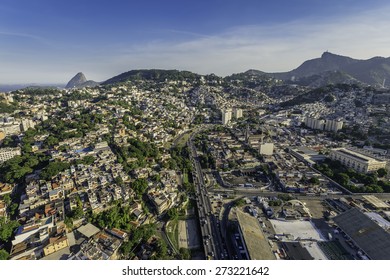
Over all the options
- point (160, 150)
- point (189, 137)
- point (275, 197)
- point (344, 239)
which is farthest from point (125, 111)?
point (344, 239)

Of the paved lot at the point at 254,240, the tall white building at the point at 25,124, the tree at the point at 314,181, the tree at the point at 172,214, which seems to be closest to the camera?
the paved lot at the point at 254,240

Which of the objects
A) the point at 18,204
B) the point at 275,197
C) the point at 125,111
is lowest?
the point at 275,197

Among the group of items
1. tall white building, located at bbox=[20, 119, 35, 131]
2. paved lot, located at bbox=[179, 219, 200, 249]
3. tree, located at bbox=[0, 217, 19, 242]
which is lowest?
paved lot, located at bbox=[179, 219, 200, 249]

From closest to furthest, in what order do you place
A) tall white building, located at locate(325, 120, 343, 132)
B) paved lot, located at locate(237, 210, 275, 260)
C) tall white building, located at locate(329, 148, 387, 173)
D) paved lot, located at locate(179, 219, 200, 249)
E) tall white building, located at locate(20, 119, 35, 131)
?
paved lot, located at locate(237, 210, 275, 260)
paved lot, located at locate(179, 219, 200, 249)
tall white building, located at locate(329, 148, 387, 173)
tall white building, located at locate(20, 119, 35, 131)
tall white building, located at locate(325, 120, 343, 132)

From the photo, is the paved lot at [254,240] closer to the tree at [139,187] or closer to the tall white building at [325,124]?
the tree at [139,187]

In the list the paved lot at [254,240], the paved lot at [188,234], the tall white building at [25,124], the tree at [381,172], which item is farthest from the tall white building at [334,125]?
the tall white building at [25,124]

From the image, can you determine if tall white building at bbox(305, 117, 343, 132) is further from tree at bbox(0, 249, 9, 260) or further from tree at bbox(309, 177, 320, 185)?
tree at bbox(0, 249, 9, 260)

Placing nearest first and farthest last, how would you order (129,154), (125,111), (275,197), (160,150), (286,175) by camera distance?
(275,197) < (286,175) < (129,154) < (160,150) < (125,111)

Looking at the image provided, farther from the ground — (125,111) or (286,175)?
(125,111)

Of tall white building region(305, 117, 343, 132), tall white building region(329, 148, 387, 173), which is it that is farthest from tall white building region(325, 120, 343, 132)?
tall white building region(329, 148, 387, 173)

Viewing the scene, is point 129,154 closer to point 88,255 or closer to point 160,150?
point 160,150

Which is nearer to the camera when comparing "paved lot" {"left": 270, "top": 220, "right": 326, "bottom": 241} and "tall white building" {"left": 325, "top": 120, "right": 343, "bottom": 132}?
"paved lot" {"left": 270, "top": 220, "right": 326, "bottom": 241}
